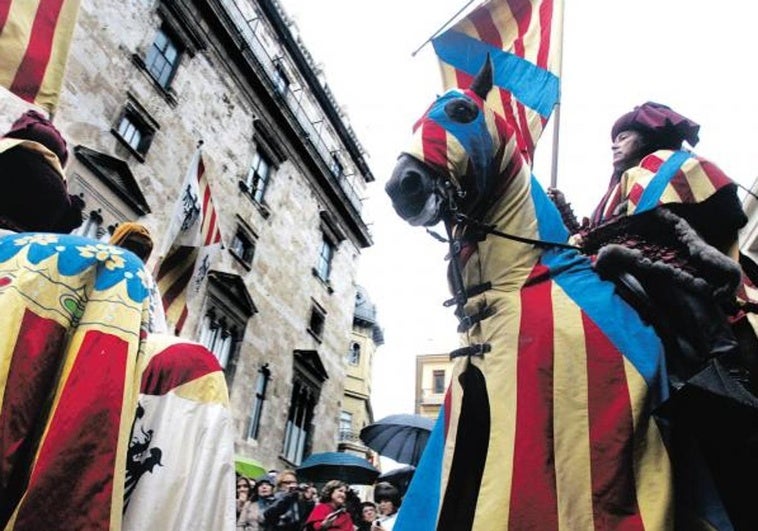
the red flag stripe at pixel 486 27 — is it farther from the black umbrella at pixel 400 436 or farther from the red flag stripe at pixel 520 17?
the black umbrella at pixel 400 436

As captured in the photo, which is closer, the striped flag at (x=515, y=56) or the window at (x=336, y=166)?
the striped flag at (x=515, y=56)

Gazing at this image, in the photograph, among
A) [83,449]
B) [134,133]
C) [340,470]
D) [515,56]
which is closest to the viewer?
[83,449]

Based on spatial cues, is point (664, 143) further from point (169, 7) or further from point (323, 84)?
point (323, 84)

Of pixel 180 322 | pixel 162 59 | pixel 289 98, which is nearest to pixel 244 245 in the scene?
pixel 162 59

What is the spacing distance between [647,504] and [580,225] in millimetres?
1753

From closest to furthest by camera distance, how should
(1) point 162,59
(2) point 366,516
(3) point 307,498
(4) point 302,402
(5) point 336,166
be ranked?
(2) point 366,516 < (3) point 307,498 < (1) point 162,59 < (4) point 302,402 < (5) point 336,166

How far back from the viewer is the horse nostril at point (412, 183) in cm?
251

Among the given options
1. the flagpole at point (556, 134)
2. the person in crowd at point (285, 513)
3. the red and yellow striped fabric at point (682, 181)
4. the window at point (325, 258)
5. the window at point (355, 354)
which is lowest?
the person in crowd at point (285, 513)

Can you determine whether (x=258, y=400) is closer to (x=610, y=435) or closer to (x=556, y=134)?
(x=556, y=134)

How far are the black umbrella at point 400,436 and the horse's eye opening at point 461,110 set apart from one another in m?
8.43

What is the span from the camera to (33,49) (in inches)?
128

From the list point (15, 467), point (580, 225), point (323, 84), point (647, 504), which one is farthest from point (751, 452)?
point (323, 84)

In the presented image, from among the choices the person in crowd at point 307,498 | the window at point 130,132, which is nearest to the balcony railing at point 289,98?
the window at point 130,132

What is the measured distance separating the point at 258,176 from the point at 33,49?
58.1 ft
